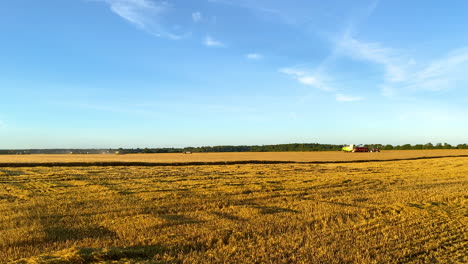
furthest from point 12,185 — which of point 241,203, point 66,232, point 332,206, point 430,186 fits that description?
point 430,186

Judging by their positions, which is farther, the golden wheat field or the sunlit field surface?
the sunlit field surface

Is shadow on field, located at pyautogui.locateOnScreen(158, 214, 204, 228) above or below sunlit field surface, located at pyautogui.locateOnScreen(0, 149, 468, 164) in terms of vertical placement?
below

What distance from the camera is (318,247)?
6.32 meters

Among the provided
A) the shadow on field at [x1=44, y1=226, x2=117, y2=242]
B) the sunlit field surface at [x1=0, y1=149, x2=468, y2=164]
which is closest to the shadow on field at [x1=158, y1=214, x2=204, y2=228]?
the shadow on field at [x1=44, y1=226, x2=117, y2=242]

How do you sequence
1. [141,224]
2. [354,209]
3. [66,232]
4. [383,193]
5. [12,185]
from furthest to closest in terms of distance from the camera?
1. [12,185]
2. [383,193]
3. [354,209]
4. [141,224]
5. [66,232]

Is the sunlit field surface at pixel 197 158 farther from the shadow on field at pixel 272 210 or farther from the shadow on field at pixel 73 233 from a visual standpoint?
the shadow on field at pixel 73 233

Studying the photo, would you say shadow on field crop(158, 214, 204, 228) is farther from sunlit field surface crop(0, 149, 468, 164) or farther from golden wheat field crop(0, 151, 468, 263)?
sunlit field surface crop(0, 149, 468, 164)

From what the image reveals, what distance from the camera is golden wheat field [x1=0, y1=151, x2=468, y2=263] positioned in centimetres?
593

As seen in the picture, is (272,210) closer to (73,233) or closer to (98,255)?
(73,233)

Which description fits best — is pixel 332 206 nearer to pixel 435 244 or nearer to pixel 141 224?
pixel 435 244

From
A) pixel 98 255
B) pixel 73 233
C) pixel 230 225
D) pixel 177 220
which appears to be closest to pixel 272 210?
pixel 230 225

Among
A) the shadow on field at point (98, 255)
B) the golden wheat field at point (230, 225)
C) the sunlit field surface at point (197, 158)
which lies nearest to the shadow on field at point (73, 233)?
the golden wheat field at point (230, 225)

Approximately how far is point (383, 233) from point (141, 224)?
508 cm

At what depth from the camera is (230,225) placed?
25.7 ft
